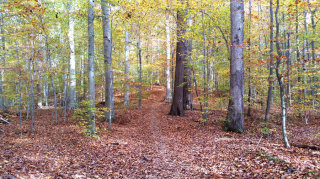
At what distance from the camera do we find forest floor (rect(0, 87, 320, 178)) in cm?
400

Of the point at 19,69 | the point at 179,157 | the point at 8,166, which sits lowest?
the point at 179,157

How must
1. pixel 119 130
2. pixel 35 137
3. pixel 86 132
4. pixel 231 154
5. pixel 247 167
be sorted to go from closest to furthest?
pixel 247 167 → pixel 231 154 → pixel 35 137 → pixel 86 132 → pixel 119 130

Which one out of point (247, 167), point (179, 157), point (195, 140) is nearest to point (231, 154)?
point (247, 167)

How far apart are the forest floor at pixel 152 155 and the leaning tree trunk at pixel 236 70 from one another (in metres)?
0.66

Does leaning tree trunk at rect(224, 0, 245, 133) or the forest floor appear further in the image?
leaning tree trunk at rect(224, 0, 245, 133)

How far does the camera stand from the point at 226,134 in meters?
7.51

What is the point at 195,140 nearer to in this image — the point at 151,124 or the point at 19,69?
the point at 151,124

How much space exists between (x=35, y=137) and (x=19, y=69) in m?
2.71

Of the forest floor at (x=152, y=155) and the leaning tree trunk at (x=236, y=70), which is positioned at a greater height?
the leaning tree trunk at (x=236, y=70)

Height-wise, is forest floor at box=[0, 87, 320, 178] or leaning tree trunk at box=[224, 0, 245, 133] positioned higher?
leaning tree trunk at box=[224, 0, 245, 133]

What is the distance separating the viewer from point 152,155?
582 cm

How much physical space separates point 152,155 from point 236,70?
4.75 m

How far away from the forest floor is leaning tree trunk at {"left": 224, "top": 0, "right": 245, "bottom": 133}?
66cm

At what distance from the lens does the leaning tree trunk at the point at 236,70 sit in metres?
7.37
